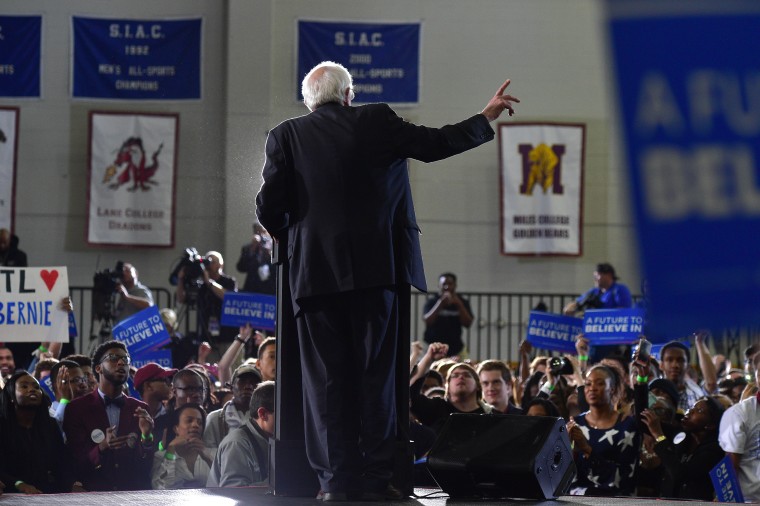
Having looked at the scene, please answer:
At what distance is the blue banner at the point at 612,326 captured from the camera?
9398 mm

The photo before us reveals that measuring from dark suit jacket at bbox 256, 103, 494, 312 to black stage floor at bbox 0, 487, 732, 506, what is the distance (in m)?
0.69

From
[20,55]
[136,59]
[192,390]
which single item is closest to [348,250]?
[192,390]

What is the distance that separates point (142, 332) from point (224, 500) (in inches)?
206

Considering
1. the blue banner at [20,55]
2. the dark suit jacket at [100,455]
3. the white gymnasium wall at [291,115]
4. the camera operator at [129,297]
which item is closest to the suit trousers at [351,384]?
the dark suit jacket at [100,455]

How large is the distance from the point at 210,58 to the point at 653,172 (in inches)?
572

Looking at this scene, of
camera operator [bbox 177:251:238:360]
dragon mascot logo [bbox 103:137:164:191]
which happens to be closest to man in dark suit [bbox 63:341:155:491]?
camera operator [bbox 177:251:238:360]

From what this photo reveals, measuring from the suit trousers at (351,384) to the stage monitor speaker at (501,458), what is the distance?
1.49 ft

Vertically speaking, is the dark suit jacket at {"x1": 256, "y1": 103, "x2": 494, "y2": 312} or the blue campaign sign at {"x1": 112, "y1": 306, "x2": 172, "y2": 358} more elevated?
the dark suit jacket at {"x1": 256, "y1": 103, "x2": 494, "y2": 312}

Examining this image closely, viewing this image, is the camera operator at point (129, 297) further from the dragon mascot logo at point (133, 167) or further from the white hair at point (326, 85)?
the white hair at point (326, 85)

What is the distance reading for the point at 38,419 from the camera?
19.7ft

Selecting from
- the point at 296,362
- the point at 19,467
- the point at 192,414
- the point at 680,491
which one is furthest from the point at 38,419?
the point at 680,491

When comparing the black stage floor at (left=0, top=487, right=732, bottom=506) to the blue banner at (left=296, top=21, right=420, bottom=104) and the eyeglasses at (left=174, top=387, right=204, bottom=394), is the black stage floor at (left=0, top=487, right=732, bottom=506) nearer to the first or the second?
the eyeglasses at (left=174, top=387, right=204, bottom=394)

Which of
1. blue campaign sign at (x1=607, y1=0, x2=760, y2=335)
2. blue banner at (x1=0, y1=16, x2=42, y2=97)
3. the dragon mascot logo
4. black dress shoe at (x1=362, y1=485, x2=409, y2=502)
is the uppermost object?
blue banner at (x1=0, y1=16, x2=42, y2=97)

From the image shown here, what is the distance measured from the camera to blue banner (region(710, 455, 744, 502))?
17.5 ft
